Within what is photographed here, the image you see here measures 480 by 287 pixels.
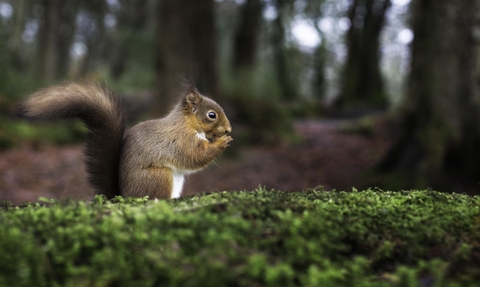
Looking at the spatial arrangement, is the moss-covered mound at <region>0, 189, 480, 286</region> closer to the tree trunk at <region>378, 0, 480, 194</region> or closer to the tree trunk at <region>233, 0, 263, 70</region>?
the tree trunk at <region>378, 0, 480, 194</region>

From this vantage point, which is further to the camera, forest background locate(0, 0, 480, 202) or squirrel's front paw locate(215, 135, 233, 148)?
forest background locate(0, 0, 480, 202)

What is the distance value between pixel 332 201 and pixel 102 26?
27.9 m

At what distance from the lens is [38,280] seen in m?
1.47

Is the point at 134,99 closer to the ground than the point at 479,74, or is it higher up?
closer to the ground

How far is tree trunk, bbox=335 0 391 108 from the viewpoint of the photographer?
20516 millimetres

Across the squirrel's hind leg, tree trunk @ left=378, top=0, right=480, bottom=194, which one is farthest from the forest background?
the squirrel's hind leg

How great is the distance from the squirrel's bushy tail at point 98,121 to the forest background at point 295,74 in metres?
0.31

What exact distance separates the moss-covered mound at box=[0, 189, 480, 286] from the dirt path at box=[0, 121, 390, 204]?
690 cm

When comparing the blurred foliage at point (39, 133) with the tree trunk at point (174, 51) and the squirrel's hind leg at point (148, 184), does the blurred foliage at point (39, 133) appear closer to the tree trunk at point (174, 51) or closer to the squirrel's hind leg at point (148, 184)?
the tree trunk at point (174, 51)

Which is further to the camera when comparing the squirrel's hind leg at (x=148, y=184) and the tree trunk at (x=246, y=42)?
the tree trunk at (x=246, y=42)

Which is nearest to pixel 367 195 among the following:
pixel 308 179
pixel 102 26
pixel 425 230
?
pixel 425 230

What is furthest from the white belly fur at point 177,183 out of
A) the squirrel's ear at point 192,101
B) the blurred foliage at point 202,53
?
the blurred foliage at point 202,53

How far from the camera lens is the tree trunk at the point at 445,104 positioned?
7.39m

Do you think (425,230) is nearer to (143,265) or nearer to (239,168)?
(143,265)
